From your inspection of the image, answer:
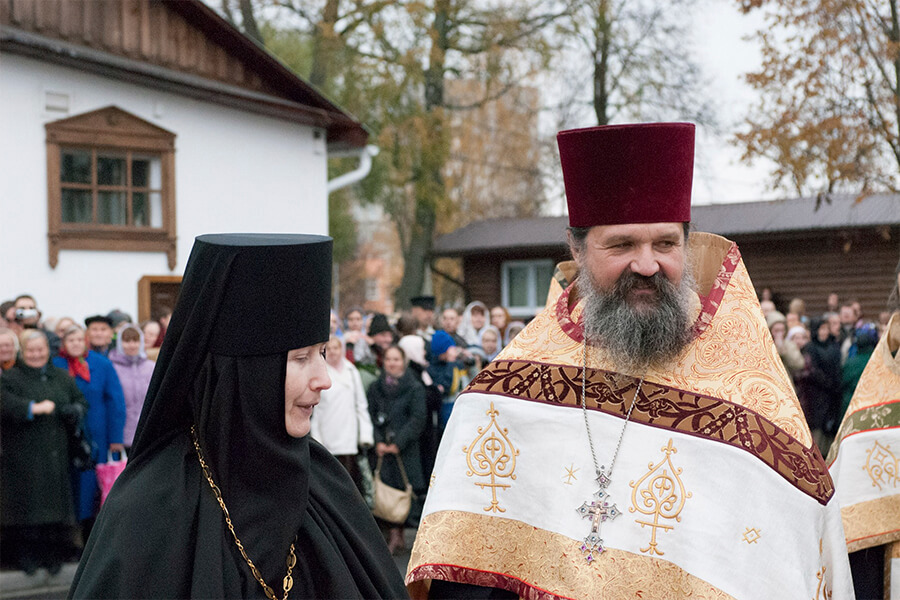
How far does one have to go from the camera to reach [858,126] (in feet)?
45.8

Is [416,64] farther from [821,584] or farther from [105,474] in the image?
[821,584]

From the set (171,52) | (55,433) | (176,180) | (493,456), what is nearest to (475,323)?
(176,180)

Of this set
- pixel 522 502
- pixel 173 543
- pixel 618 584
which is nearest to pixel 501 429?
pixel 522 502

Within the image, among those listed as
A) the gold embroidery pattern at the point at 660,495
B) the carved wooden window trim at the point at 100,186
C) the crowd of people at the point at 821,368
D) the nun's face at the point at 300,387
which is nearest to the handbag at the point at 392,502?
the crowd of people at the point at 821,368

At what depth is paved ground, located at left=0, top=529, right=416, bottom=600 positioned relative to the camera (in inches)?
291

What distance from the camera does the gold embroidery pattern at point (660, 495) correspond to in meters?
3.04

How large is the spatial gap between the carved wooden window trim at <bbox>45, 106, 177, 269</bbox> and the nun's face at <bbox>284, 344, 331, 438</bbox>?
1214 cm

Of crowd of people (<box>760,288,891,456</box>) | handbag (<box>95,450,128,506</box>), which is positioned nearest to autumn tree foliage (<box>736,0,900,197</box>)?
crowd of people (<box>760,288,891,456</box>)

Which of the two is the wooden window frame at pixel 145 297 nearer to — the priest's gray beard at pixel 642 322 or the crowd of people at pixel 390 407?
the crowd of people at pixel 390 407

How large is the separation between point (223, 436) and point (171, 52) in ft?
48.0

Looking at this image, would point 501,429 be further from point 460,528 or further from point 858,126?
point 858,126

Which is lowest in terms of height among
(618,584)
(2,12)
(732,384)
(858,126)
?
(618,584)

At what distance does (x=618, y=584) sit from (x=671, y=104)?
21.6m

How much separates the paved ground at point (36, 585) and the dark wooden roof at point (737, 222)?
45.0ft
